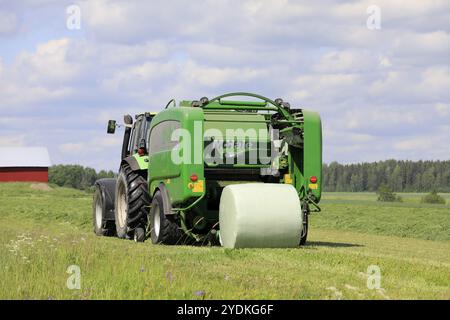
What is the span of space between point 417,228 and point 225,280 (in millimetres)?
19413

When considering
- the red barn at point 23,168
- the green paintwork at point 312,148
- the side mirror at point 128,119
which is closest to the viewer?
the green paintwork at point 312,148

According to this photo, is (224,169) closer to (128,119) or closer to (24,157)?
(128,119)

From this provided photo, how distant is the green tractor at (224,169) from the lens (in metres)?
14.3

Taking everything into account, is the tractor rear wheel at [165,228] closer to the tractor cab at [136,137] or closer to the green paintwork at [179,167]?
the green paintwork at [179,167]

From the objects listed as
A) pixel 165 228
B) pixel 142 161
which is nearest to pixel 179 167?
pixel 165 228

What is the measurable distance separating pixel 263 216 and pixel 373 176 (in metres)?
110

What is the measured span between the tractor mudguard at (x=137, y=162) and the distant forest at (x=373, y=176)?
290 ft

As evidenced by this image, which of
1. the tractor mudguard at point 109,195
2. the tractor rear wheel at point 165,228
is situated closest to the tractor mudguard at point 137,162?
the tractor rear wheel at point 165,228

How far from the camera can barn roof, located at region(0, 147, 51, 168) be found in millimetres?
79375

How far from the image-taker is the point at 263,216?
547 inches

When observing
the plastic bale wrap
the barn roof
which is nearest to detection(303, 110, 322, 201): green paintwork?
the plastic bale wrap

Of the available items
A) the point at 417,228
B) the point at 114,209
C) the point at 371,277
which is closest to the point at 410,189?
the point at 417,228
